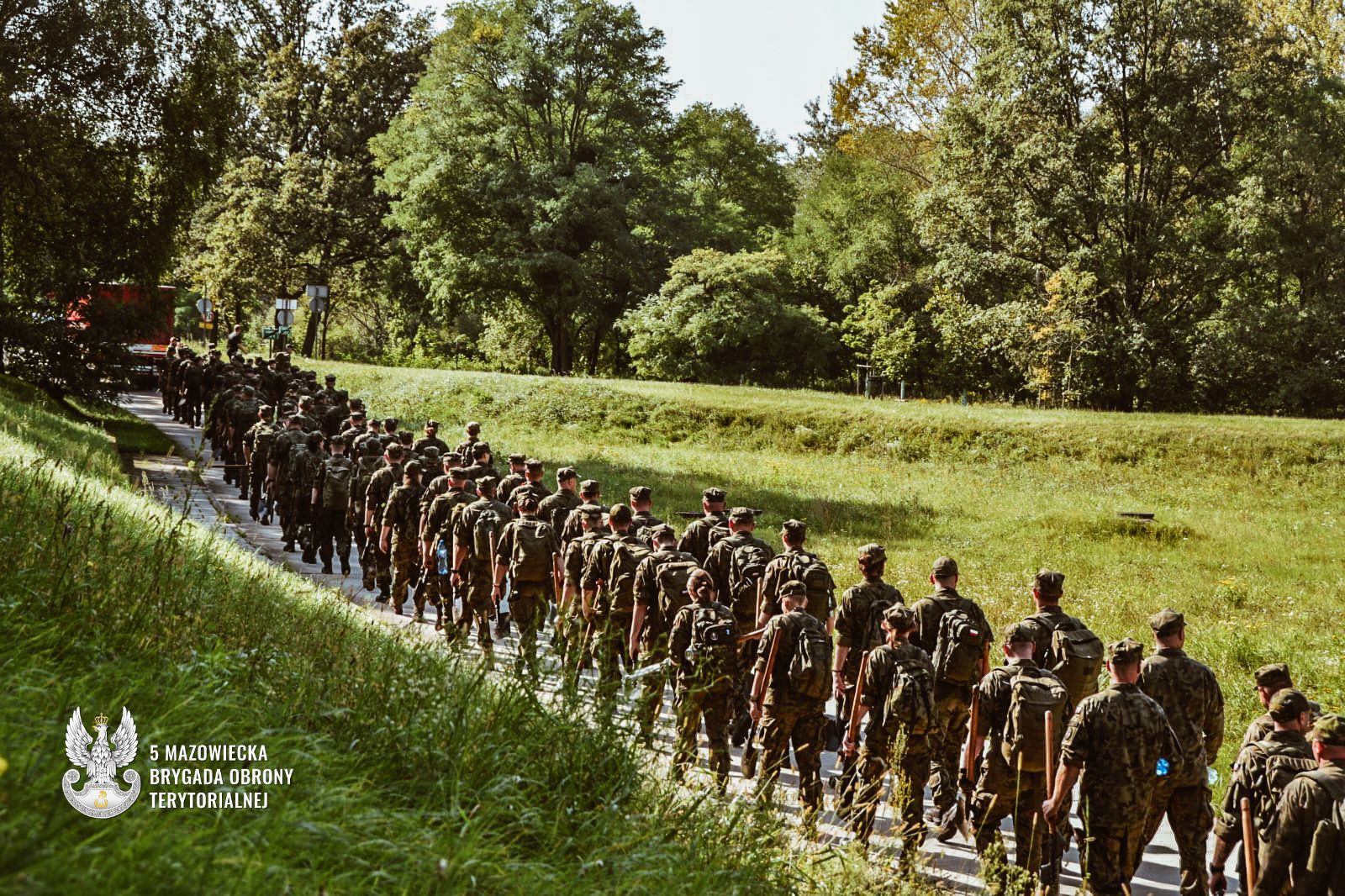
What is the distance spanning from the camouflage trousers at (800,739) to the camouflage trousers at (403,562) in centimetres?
685

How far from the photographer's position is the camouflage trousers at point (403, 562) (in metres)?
14.4

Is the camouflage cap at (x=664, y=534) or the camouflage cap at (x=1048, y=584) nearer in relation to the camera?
the camouflage cap at (x=1048, y=584)

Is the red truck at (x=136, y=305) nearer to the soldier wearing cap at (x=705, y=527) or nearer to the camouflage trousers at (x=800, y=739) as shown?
the soldier wearing cap at (x=705, y=527)

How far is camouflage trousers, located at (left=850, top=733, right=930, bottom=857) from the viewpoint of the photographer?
7.75 meters

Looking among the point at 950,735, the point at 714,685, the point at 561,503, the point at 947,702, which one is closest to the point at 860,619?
the point at 947,702

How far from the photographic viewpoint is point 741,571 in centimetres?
1130

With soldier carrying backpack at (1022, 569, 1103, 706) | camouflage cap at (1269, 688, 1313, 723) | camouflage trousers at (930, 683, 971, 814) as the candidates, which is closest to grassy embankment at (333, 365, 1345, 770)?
soldier carrying backpack at (1022, 569, 1103, 706)

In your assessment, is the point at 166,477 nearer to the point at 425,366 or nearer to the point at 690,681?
the point at 690,681

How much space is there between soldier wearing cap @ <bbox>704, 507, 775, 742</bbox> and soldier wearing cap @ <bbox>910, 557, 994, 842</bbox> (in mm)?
1808

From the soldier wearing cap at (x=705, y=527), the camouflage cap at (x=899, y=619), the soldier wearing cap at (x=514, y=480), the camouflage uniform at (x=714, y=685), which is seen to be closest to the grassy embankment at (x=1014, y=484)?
the camouflage cap at (x=899, y=619)

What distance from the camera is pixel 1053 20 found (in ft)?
122

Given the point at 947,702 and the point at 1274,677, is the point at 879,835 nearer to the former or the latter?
the point at 947,702

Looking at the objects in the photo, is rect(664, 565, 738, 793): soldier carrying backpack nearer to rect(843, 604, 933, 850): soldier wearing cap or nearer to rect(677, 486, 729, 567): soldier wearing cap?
rect(843, 604, 933, 850): soldier wearing cap

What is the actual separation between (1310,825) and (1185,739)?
4.29 feet
